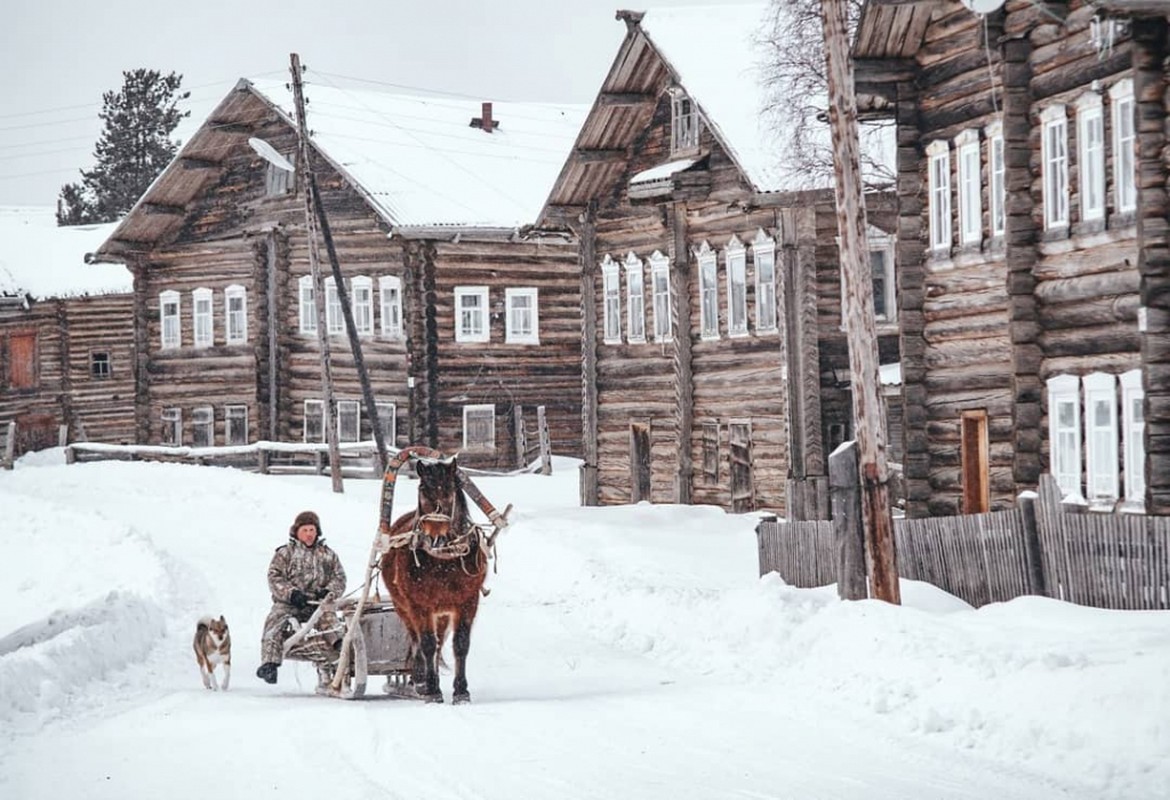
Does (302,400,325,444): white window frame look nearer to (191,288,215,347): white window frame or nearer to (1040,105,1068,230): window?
(191,288,215,347): white window frame

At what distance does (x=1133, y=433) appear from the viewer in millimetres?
19609

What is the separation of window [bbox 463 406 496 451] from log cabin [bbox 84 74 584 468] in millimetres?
37

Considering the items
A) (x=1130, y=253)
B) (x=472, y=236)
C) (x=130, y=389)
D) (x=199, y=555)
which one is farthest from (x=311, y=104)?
(x=1130, y=253)

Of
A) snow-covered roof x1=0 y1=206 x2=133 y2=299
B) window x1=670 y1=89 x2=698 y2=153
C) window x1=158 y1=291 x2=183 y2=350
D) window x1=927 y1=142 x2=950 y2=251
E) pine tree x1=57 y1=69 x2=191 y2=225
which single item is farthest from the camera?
pine tree x1=57 y1=69 x2=191 y2=225

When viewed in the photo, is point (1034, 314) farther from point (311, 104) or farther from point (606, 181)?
point (311, 104)

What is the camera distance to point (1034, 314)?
21.3m

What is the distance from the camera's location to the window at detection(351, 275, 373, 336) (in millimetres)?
44094

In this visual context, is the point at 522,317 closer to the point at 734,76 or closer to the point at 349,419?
the point at 349,419

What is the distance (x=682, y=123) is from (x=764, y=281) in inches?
152

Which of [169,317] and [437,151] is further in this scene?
[169,317]

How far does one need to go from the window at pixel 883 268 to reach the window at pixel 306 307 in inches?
726

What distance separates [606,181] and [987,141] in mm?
14436

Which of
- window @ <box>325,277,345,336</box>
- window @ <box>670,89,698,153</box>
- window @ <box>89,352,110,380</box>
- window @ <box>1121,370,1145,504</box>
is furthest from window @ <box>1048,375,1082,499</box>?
window @ <box>89,352,110,380</box>

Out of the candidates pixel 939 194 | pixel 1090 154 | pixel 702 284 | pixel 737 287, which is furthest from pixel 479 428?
pixel 1090 154
